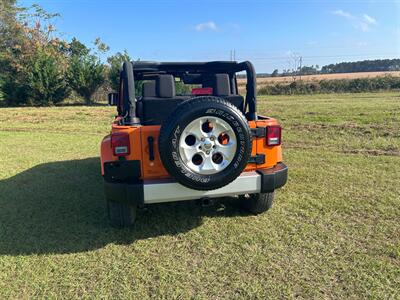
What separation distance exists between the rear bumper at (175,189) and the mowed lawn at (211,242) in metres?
0.45

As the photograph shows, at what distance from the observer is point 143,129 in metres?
3.04

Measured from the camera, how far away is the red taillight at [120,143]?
9.86 feet

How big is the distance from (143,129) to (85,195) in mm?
1975

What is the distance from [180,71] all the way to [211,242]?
2.29 metres

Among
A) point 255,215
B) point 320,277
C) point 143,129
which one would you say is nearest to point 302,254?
point 320,277

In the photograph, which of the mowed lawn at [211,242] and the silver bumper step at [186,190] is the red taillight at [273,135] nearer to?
the silver bumper step at [186,190]

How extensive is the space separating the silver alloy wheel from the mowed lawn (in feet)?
2.52

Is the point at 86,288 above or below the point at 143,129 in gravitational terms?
below

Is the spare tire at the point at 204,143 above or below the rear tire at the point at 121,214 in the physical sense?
above

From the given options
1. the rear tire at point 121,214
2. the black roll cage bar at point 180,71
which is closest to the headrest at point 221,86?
the black roll cage bar at point 180,71

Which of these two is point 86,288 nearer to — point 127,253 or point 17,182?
point 127,253

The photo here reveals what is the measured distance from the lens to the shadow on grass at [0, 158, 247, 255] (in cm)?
322

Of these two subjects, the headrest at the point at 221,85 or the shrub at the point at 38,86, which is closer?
the headrest at the point at 221,85

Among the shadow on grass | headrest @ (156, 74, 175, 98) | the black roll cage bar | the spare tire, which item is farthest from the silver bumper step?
headrest @ (156, 74, 175, 98)
